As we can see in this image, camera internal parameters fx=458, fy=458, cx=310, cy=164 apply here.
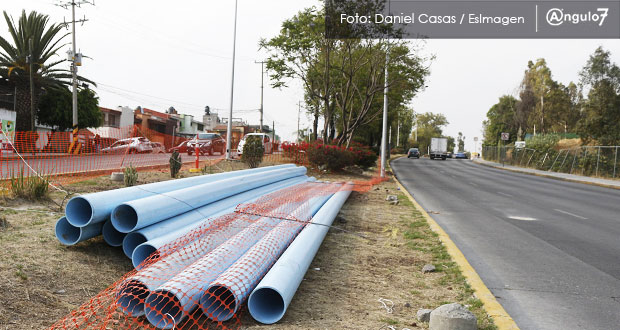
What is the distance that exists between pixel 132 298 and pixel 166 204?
172 centimetres

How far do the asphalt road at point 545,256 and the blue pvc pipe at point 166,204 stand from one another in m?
3.74

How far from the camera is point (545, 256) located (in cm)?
668

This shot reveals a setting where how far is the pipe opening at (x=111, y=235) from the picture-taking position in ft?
16.5

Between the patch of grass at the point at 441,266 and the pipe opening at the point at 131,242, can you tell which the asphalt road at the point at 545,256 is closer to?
the patch of grass at the point at 441,266

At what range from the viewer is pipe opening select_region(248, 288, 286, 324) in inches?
144

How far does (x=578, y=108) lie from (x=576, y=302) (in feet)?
204

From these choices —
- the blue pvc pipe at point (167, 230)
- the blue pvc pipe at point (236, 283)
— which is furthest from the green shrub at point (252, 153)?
the blue pvc pipe at point (236, 283)

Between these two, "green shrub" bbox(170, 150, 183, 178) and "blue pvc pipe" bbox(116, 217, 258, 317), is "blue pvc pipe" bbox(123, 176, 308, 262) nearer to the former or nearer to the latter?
"blue pvc pipe" bbox(116, 217, 258, 317)

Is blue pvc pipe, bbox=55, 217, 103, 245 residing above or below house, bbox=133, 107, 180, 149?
below

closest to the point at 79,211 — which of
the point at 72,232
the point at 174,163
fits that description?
the point at 72,232

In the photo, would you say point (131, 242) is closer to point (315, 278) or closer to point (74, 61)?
point (315, 278)

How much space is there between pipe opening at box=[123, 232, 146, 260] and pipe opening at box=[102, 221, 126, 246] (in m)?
0.24

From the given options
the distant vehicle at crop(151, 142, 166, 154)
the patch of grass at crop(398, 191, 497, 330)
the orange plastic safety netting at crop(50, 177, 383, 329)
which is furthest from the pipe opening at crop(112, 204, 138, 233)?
the distant vehicle at crop(151, 142, 166, 154)

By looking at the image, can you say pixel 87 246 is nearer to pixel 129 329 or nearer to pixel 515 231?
pixel 129 329
